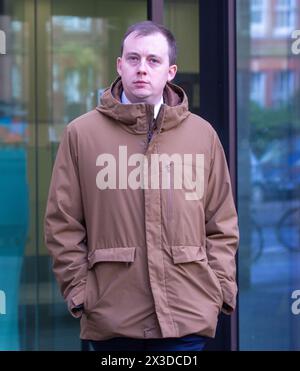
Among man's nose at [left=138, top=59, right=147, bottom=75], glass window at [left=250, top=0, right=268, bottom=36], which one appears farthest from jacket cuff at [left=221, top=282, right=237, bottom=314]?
glass window at [left=250, top=0, right=268, bottom=36]

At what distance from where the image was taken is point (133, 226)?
2748 millimetres

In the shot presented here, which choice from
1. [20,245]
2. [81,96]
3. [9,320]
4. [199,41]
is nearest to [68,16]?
[81,96]

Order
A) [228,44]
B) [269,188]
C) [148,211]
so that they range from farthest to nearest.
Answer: [269,188], [228,44], [148,211]

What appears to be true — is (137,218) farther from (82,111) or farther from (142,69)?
(82,111)

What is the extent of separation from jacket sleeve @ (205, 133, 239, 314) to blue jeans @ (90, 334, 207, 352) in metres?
0.22

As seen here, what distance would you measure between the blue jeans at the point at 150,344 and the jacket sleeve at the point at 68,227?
0.48 ft

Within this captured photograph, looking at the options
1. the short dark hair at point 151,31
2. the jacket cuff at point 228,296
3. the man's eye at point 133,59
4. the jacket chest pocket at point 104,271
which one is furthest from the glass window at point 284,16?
the jacket chest pocket at point 104,271

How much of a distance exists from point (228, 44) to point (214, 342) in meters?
1.50

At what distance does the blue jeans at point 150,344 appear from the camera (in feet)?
9.07

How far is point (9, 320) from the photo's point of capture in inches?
183

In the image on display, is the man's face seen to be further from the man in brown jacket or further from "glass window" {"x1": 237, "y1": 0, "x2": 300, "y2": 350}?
"glass window" {"x1": 237, "y1": 0, "x2": 300, "y2": 350}

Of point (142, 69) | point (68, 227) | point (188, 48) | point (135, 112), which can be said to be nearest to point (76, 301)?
point (68, 227)
